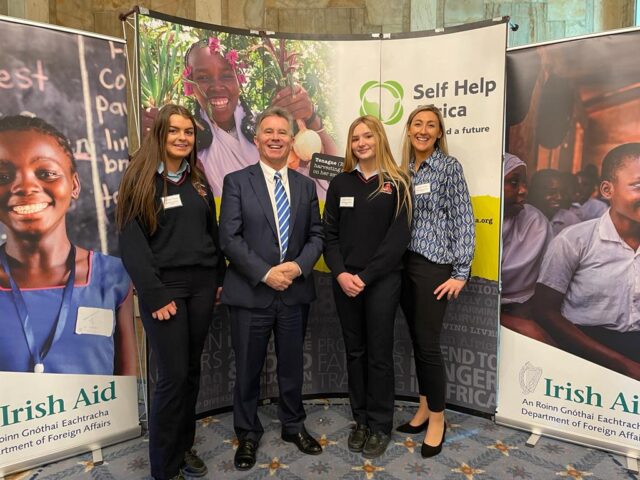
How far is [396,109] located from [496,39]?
67cm

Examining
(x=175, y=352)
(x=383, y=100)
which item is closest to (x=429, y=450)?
(x=175, y=352)

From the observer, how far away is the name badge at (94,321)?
2.46m

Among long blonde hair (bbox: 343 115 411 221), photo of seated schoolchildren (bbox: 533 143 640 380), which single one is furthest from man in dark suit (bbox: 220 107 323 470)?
photo of seated schoolchildren (bbox: 533 143 640 380)

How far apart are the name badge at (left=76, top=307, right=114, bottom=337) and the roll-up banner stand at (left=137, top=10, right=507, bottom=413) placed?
345 millimetres

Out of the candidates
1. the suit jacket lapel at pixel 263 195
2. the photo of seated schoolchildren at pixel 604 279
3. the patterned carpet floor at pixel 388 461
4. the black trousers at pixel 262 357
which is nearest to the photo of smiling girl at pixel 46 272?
the patterned carpet floor at pixel 388 461

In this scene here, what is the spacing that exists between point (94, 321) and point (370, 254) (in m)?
1.48

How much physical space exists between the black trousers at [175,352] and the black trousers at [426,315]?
3.32 feet

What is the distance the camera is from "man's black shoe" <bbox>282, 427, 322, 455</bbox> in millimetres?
2455

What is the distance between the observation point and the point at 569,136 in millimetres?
2549

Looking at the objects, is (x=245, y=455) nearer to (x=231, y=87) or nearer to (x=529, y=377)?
(x=529, y=377)

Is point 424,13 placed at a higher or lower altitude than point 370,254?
higher

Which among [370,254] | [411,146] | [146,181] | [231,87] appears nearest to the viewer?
[146,181]

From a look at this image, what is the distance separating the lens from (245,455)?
236cm

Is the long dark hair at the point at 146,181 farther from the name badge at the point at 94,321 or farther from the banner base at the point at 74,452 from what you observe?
the banner base at the point at 74,452
